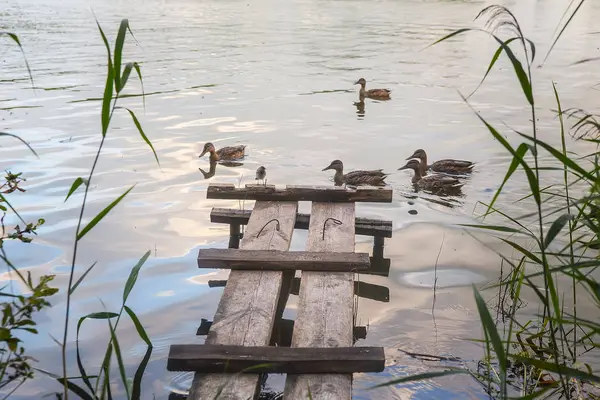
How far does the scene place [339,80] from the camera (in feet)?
57.3

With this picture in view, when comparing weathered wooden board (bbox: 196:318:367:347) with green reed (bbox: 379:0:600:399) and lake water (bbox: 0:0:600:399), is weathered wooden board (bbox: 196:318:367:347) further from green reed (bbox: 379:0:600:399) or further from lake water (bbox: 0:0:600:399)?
green reed (bbox: 379:0:600:399)

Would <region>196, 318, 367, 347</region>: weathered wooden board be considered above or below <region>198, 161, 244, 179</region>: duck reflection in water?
below

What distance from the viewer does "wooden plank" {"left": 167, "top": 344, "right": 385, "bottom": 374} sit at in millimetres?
4254

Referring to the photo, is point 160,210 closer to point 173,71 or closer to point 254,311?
point 254,311

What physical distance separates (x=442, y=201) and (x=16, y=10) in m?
24.2

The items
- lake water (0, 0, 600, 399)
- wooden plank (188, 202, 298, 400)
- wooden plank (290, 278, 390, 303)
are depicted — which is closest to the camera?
wooden plank (188, 202, 298, 400)

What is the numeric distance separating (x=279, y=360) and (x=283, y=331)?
150cm

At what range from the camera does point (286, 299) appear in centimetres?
627

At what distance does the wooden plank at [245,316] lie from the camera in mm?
4105

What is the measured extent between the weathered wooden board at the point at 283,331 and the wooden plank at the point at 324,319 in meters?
0.45

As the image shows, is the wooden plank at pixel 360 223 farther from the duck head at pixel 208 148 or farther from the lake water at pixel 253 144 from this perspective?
the duck head at pixel 208 148

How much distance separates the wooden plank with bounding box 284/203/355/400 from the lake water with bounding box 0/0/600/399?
0.44m

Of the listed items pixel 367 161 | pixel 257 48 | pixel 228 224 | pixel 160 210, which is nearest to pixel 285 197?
pixel 228 224

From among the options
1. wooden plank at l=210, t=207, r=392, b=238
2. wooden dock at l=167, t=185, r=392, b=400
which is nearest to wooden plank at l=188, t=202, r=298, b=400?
wooden dock at l=167, t=185, r=392, b=400
